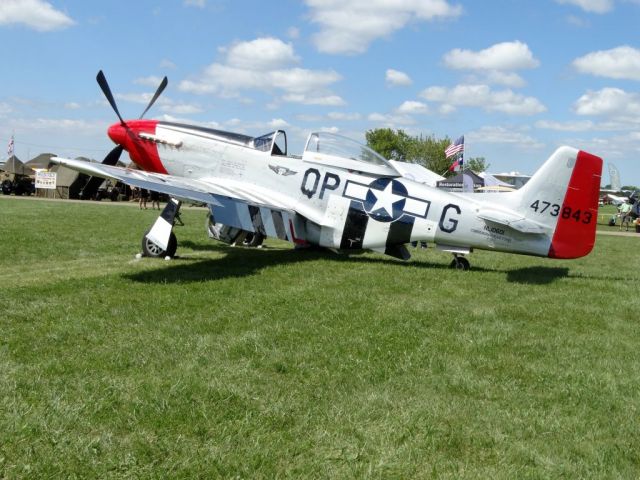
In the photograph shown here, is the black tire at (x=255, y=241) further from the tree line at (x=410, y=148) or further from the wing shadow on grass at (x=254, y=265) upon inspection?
the tree line at (x=410, y=148)

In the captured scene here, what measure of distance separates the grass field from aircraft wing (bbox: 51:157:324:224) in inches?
53.8

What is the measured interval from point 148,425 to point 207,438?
40cm

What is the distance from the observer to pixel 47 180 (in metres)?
40.5

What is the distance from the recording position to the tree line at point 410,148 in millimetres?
81812

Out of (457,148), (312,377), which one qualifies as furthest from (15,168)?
(312,377)

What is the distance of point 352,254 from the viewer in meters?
11.6

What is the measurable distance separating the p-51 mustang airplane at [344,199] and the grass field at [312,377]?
1.10 meters

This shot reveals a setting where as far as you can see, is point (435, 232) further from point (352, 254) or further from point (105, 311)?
point (105, 311)

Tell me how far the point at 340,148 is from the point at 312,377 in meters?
6.45

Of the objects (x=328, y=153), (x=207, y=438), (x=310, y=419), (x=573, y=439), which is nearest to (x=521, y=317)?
(x=573, y=439)

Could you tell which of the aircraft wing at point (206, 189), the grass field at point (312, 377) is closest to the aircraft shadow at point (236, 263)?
the grass field at point (312, 377)

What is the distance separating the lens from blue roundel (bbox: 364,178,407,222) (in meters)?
9.69

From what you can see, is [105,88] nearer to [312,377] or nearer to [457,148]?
[312,377]

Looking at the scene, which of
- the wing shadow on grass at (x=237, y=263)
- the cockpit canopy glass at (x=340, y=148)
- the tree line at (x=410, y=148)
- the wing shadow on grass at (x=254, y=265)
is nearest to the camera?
the wing shadow on grass at (x=237, y=263)
